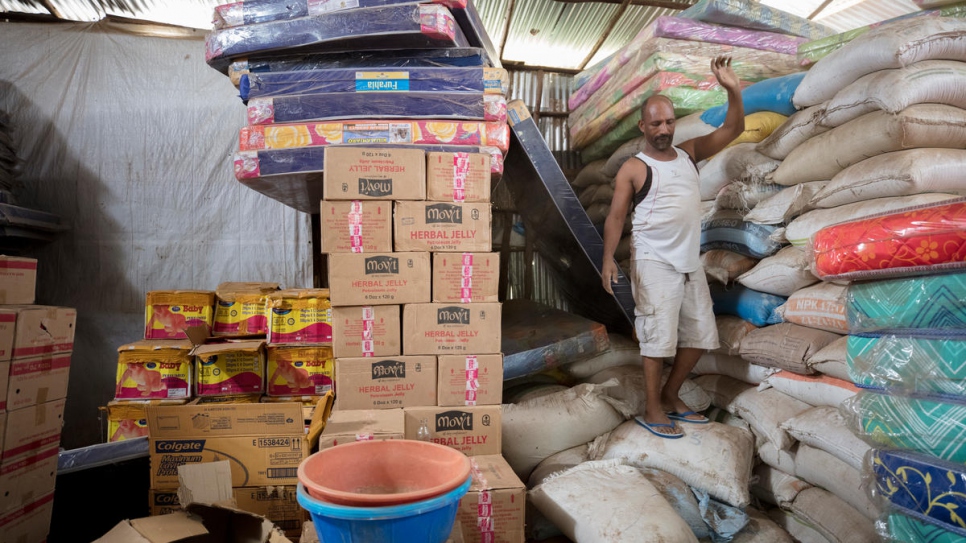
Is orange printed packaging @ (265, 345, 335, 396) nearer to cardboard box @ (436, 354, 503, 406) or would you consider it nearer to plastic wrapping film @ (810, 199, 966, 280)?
cardboard box @ (436, 354, 503, 406)

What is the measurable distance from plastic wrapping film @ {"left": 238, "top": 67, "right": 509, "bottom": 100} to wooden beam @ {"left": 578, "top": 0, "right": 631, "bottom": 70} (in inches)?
76.9

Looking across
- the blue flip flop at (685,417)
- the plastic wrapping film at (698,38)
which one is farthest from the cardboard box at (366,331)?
the plastic wrapping film at (698,38)

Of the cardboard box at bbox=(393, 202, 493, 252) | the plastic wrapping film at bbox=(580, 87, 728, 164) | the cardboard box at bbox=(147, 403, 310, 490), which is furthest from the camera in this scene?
the plastic wrapping film at bbox=(580, 87, 728, 164)

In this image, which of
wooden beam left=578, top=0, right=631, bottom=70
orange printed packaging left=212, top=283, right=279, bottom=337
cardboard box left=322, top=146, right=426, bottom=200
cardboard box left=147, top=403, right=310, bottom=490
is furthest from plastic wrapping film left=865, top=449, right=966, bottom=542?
wooden beam left=578, top=0, right=631, bottom=70

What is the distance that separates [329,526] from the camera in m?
1.21

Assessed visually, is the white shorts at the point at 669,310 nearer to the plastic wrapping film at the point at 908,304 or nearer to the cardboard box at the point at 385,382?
the plastic wrapping film at the point at 908,304

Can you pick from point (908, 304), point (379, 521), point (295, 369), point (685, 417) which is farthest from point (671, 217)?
point (295, 369)

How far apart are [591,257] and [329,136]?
5.32ft

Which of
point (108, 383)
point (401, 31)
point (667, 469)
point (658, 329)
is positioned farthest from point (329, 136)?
point (108, 383)

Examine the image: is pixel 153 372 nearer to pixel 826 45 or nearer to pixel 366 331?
pixel 366 331

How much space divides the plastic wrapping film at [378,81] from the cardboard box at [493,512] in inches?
69.7

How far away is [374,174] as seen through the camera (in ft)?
6.59

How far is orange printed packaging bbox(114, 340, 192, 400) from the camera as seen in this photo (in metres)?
2.85

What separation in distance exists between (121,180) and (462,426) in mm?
3221
